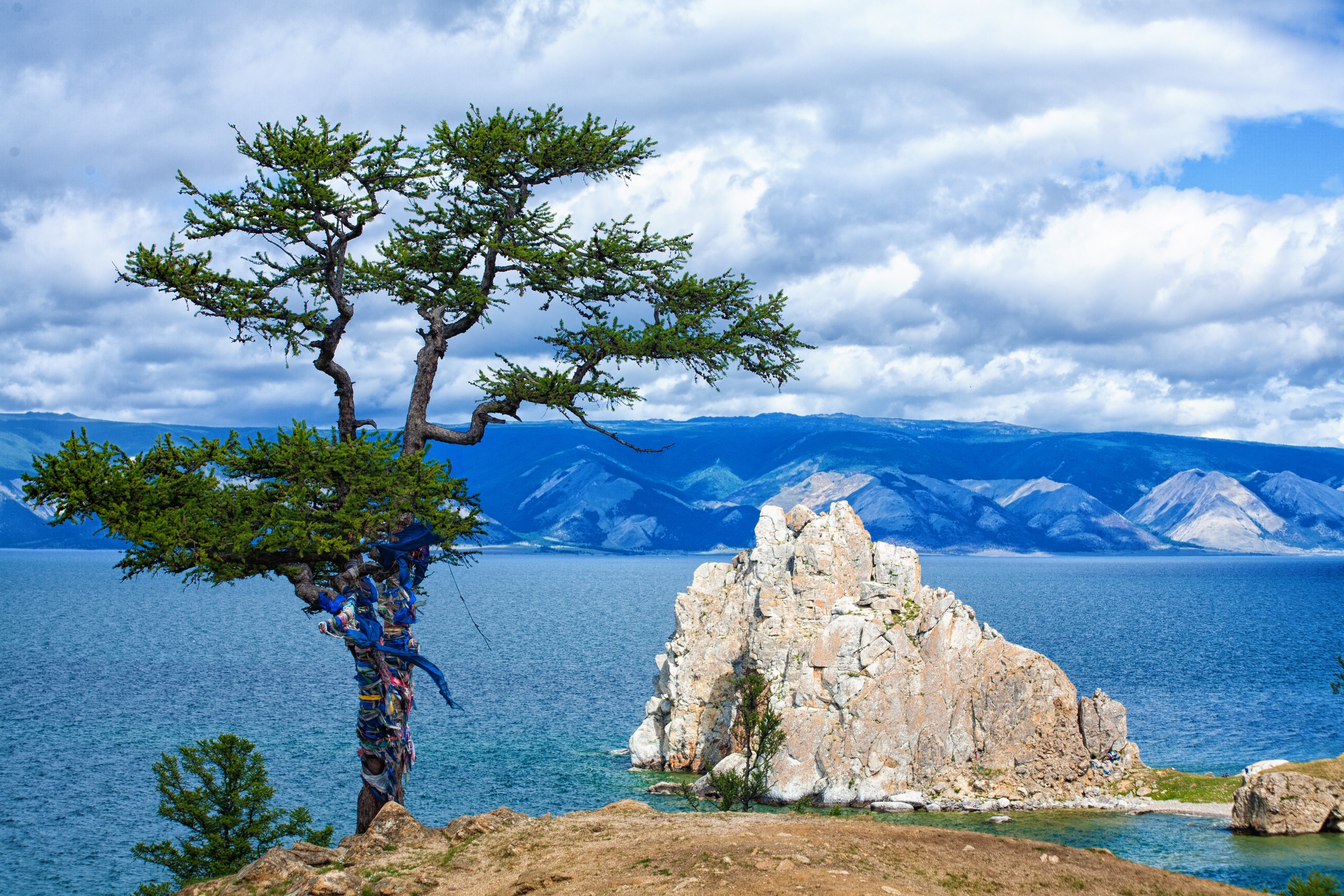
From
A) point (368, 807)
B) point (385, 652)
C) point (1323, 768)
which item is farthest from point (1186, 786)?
point (385, 652)

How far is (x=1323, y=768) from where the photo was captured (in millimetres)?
50375

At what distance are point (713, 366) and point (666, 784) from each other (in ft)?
119

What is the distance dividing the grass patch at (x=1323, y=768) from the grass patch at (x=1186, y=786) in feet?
A: 14.3

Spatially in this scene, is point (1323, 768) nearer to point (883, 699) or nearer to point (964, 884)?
point (883, 699)

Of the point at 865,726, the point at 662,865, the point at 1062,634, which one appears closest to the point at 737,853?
the point at 662,865

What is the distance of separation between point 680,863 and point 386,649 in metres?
10.0

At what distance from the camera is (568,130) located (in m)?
31.0

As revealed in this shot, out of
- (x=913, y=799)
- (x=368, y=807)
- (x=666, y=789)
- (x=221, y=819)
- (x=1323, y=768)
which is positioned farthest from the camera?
(x=666, y=789)

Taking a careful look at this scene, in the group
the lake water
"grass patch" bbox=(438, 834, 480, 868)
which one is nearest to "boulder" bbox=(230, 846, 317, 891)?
"grass patch" bbox=(438, 834, 480, 868)

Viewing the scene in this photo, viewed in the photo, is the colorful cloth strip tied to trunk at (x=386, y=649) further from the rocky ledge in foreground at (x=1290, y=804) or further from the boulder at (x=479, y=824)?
the rocky ledge in foreground at (x=1290, y=804)

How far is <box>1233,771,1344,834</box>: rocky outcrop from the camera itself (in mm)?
47656

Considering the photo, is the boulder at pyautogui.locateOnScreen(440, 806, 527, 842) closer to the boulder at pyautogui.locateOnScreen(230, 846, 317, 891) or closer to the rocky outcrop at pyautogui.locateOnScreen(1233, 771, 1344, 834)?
the boulder at pyautogui.locateOnScreen(230, 846, 317, 891)

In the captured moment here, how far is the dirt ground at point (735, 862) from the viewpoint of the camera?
70.1 ft

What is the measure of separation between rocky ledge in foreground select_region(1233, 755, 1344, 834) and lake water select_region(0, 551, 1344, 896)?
99 centimetres
